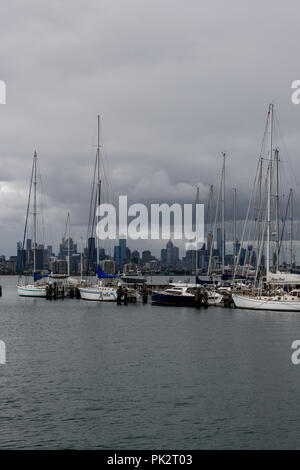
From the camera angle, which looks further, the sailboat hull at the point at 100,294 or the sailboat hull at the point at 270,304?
the sailboat hull at the point at 100,294

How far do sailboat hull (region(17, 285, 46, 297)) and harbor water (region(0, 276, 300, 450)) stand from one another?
2296 inches

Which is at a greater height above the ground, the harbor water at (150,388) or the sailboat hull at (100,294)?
the sailboat hull at (100,294)

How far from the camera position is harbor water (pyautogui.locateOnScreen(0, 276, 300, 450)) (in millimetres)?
26688

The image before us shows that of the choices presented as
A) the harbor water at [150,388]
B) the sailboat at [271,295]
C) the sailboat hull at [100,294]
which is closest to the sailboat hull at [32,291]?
the sailboat hull at [100,294]

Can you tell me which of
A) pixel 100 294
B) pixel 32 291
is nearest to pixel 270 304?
pixel 100 294

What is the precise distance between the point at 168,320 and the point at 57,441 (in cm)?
4953

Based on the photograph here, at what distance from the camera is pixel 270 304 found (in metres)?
79.8

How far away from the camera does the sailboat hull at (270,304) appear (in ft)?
258

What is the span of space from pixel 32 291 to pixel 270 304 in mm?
61865

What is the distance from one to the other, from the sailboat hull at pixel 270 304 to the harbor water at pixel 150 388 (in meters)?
14.4

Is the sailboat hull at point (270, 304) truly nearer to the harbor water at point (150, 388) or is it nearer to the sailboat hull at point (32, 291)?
the harbor water at point (150, 388)

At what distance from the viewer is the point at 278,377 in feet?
127

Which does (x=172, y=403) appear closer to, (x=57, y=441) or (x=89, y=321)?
(x=57, y=441)
